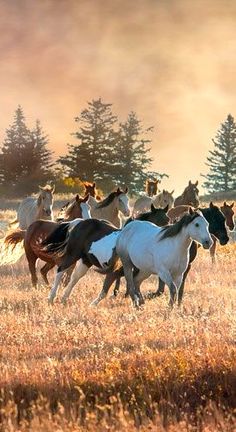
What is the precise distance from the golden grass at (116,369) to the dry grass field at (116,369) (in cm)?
1

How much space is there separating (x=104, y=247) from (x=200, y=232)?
225 cm

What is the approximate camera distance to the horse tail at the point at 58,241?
1362 cm

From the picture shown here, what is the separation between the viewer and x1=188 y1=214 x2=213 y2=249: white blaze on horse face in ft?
36.3

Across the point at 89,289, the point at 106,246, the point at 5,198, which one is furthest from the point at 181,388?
the point at 5,198

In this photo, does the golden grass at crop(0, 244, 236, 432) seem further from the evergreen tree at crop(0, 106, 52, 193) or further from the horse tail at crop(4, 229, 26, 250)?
the evergreen tree at crop(0, 106, 52, 193)

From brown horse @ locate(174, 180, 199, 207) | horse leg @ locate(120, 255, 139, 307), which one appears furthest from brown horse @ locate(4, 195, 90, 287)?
brown horse @ locate(174, 180, 199, 207)

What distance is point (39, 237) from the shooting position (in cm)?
1574

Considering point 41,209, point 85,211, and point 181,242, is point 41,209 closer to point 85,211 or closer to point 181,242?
point 85,211

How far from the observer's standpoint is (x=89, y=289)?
1461 cm

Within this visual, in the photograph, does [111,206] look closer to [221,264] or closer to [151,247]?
[221,264]

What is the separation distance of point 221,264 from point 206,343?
41.4 ft

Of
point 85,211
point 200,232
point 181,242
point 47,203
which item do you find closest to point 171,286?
point 181,242

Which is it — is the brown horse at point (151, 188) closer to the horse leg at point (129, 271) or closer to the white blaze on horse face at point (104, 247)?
the white blaze on horse face at point (104, 247)

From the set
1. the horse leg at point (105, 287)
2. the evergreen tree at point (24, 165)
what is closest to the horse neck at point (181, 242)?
the horse leg at point (105, 287)
